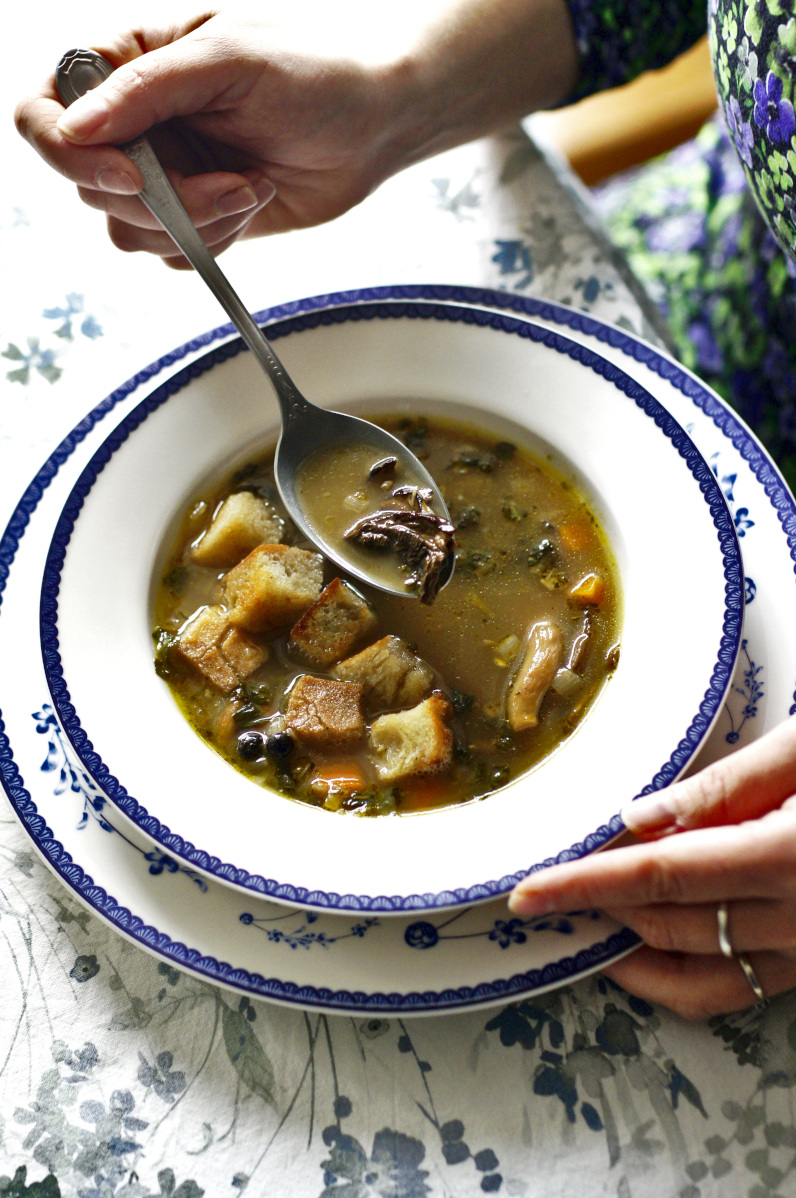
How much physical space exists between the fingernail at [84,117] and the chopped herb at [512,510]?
5.15ft

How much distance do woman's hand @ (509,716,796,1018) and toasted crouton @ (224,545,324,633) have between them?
1123 millimetres

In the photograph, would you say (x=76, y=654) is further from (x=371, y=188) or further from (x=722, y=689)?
(x=371, y=188)

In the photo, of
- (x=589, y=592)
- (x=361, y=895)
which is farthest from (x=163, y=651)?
(x=589, y=592)

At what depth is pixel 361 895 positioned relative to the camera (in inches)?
72.3

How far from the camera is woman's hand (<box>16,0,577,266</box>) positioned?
2.38 metres

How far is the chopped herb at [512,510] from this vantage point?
9.05ft

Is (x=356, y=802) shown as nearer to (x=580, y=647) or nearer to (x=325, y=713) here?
(x=325, y=713)

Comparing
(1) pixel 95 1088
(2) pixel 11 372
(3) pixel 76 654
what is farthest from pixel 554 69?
(1) pixel 95 1088

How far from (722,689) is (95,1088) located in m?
1.67

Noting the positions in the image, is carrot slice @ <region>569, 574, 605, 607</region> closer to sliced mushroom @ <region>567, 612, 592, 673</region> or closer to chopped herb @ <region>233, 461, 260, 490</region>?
sliced mushroom @ <region>567, 612, 592, 673</region>

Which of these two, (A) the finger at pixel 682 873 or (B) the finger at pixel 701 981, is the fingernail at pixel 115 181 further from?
(B) the finger at pixel 701 981

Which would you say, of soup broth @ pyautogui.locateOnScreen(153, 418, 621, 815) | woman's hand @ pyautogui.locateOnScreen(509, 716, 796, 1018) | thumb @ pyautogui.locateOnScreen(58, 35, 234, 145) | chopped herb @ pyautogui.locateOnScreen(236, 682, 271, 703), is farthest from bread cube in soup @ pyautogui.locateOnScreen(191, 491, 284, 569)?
woman's hand @ pyautogui.locateOnScreen(509, 716, 796, 1018)

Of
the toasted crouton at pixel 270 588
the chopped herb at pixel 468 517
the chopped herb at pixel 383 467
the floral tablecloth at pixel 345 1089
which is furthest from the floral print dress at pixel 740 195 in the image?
the floral tablecloth at pixel 345 1089

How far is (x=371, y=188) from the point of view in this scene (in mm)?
3049
